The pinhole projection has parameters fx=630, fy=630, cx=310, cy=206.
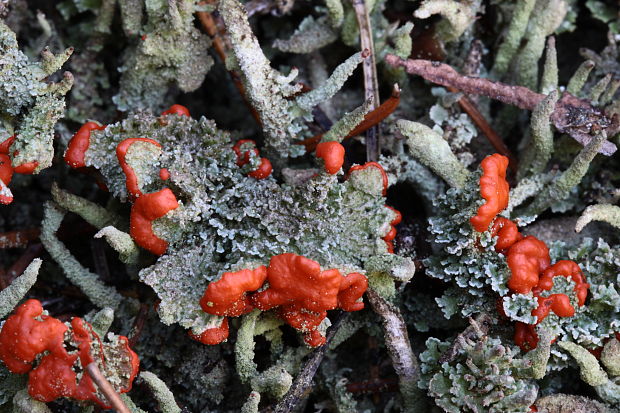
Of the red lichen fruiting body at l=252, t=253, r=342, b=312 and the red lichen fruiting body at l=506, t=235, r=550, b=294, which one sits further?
the red lichen fruiting body at l=506, t=235, r=550, b=294

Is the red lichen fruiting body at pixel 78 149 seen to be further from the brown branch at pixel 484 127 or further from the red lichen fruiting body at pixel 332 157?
the brown branch at pixel 484 127

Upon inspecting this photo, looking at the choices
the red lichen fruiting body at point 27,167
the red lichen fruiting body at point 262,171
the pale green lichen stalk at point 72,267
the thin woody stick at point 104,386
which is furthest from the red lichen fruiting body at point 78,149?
the thin woody stick at point 104,386


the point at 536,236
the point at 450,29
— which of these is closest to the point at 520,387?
the point at 536,236

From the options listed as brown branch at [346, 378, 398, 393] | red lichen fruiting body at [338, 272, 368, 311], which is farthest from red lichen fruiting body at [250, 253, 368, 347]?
brown branch at [346, 378, 398, 393]

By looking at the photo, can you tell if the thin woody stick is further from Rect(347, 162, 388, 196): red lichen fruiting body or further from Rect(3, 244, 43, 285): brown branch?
Rect(347, 162, 388, 196): red lichen fruiting body

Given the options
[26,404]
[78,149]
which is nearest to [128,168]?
[78,149]

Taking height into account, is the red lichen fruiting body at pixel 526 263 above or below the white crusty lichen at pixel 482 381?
above
